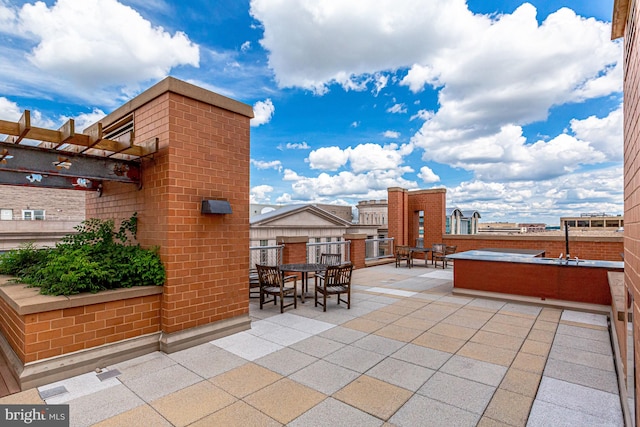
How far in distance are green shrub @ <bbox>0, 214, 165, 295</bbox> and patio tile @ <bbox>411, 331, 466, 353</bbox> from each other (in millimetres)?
3557

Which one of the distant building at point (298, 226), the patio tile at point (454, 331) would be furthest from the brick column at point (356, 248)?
the distant building at point (298, 226)

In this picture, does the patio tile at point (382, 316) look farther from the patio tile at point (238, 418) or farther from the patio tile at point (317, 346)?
the patio tile at point (238, 418)

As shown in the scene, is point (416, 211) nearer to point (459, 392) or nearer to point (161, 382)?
point (459, 392)

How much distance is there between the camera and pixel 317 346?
4141mm

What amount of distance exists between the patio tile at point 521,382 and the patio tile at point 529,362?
0.33 ft

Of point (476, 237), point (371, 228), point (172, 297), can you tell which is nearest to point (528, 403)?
point (172, 297)

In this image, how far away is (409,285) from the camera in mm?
8258

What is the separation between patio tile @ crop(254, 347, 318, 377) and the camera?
137 inches

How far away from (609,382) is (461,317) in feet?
7.72

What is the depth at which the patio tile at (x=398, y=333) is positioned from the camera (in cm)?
444

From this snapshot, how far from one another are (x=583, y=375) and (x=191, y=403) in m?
3.98

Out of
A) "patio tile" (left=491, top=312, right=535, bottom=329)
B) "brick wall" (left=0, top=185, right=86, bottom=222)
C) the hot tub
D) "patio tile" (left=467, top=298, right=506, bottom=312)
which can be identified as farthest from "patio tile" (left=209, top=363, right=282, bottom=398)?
"brick wall" (left=0, top=185, right=86, bottom=222)

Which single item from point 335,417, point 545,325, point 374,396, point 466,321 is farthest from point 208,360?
point 545,325

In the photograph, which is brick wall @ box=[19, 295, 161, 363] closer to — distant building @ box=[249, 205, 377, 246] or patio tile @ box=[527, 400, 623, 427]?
patio tile @ box=[527, 400, 623, 427]
